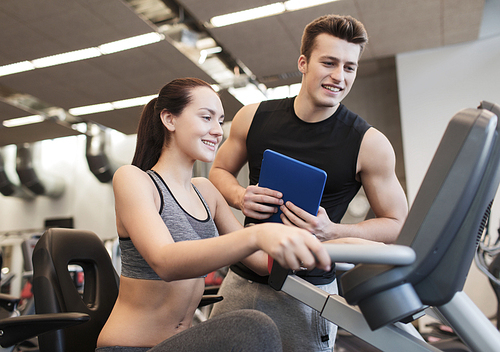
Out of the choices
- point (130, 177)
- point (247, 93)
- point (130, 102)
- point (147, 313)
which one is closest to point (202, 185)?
point (130, 177)

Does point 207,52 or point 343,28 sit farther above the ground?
point 207,52

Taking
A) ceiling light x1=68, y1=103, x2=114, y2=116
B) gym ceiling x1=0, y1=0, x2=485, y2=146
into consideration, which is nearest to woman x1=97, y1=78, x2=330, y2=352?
gym ceiling x1=0, y1=0, x2=485, y2=146

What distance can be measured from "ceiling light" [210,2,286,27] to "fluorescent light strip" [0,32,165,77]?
2.33 feet

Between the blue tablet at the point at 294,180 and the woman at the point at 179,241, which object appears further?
the blue tablet at the point at 294,180

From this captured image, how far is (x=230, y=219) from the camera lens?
55.9 inches

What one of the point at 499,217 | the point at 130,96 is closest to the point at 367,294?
the point at 499,217

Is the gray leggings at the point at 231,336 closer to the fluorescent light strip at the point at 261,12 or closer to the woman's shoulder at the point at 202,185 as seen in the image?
the woman's shoulder at the point at 202,185

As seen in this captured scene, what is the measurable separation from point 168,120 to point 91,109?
20.8ft

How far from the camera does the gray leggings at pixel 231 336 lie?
81 cm

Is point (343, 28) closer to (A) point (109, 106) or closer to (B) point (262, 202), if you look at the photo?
(B) point (262, 202)

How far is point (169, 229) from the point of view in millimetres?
1095

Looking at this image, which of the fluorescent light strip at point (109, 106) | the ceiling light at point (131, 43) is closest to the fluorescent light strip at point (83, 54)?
the ceiling light at point (131, 43)

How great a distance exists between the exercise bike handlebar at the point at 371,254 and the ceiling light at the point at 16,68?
5741mm

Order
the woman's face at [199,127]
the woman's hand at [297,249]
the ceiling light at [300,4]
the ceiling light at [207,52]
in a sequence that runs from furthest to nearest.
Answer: the ceiling light at [207,52]
the ceiling light at [300,4]
the woman's face at [199,127]
the woman's hand at [297,249]
